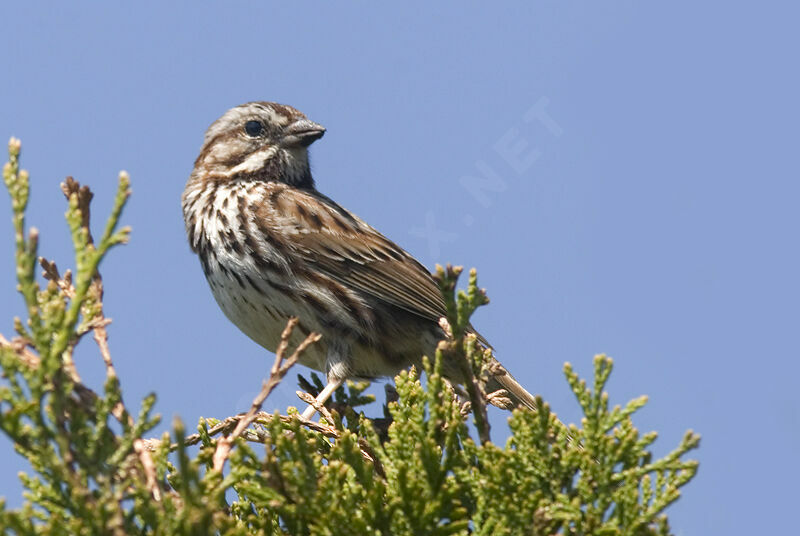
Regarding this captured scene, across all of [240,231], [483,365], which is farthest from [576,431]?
[240,231]

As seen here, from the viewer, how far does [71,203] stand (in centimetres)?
268

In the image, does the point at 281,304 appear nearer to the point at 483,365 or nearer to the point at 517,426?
the point at 483,365

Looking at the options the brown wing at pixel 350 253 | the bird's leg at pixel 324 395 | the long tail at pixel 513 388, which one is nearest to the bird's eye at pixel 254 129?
the brown wing at pixel 350 253

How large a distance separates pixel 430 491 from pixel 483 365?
0.55 metres

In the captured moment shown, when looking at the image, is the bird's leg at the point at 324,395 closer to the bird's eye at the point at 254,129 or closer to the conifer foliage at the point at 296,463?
the conifer foliage at the point at 296,463

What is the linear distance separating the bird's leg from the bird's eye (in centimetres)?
189

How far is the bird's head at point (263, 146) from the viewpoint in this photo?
6.11 m

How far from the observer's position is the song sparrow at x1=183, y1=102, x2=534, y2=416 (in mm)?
5199

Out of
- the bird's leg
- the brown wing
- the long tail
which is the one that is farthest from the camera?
the brown wing

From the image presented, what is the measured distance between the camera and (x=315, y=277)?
5379 millimetres

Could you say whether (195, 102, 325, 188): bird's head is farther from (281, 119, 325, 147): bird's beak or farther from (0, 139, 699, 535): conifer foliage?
(0, 139, 699, 535): conifer foliage

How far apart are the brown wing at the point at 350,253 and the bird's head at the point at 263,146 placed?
281mm

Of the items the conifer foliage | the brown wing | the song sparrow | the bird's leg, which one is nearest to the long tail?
the song sparrow

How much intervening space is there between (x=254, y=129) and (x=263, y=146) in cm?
14
